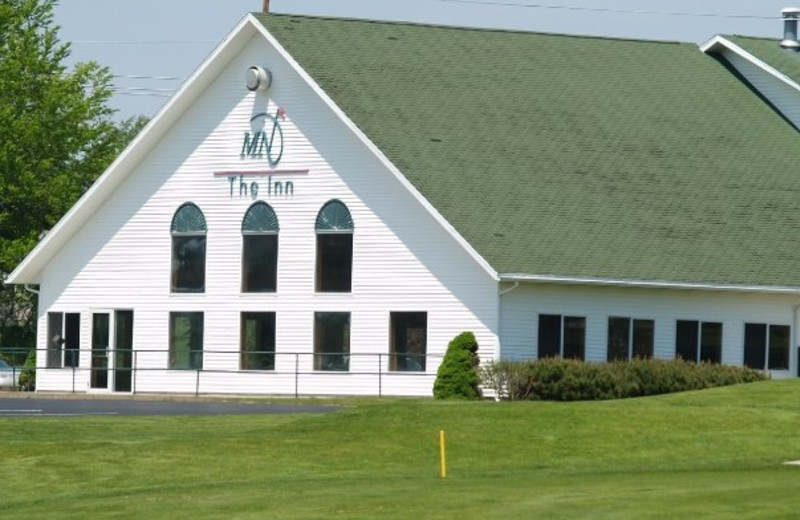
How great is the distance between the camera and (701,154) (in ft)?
197

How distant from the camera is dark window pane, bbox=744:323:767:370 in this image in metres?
56.6

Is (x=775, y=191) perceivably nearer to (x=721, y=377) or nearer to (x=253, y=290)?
(x=721, y=377)

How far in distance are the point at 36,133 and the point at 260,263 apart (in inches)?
1095

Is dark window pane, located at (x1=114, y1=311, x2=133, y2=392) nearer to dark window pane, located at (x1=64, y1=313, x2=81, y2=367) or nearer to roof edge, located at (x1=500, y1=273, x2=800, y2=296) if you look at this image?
dark window pane, located at (x1=64, y1=313, x2=81, y2=367)

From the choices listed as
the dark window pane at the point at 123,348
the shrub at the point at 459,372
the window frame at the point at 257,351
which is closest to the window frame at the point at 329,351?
the window frame at the point at 257,351

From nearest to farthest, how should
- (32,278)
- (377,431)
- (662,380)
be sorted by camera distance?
(377,431) → (662,380) → (32,278)

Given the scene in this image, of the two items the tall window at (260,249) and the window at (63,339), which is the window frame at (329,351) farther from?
the window at (63,339)

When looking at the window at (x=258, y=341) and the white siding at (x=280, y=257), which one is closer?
the white siding at (x=280, y=257)

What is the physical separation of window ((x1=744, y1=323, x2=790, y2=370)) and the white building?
0.19 ft

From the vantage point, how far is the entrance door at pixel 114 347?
6016 cm

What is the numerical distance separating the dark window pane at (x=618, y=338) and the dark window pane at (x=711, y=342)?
237 centimetres

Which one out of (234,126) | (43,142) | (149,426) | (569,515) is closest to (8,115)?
(43,142)

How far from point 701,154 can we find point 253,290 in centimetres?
1272

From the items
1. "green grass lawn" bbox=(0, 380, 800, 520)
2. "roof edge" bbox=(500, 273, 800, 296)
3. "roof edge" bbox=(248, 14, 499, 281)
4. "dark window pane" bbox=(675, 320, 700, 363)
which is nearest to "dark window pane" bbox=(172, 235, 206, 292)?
"roof edge" bbox=(248, 14, 499, 281)
